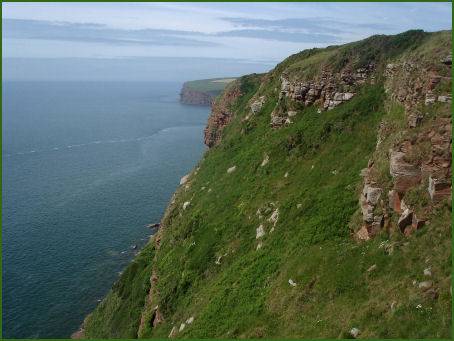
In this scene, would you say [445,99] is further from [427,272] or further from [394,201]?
[427,272]

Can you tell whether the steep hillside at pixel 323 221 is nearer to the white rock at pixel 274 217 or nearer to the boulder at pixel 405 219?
the boulder at pixel 405 219

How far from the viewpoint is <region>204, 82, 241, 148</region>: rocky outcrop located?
10600 cm

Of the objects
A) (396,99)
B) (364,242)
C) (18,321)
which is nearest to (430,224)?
(364,242)

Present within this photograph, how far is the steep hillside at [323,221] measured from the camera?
29688 mm

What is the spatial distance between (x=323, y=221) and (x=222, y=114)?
7073 centimetres

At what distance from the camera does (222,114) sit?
108m

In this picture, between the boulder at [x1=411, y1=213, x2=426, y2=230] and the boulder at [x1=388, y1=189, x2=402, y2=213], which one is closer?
the boulder at [x1=411, y1=213, x2=426, y2=230]

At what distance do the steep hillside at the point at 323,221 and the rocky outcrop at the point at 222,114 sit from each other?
92.0ft

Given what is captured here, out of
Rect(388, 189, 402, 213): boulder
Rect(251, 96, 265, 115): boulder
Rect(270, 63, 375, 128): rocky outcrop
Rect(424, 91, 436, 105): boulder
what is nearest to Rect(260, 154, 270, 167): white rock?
Rect(270, 63, 375, 128): rocky outcrop

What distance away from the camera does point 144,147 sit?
177375 mm

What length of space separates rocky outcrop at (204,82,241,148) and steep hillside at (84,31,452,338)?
2805 centimetres

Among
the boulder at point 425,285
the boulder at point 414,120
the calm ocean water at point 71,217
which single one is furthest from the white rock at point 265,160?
the calm ocean water at point 71,217

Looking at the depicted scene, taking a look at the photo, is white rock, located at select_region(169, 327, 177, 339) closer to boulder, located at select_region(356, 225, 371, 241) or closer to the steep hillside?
the steep hillside

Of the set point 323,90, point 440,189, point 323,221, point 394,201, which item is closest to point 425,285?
point 440,189
